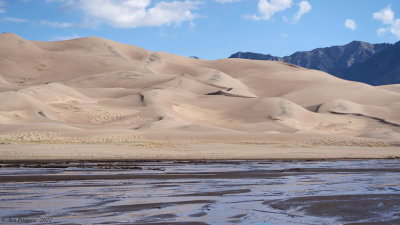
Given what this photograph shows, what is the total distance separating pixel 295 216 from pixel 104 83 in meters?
107

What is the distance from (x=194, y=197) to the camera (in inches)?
613

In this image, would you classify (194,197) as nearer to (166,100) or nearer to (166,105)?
(166,105)

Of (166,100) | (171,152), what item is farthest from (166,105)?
(171,152)

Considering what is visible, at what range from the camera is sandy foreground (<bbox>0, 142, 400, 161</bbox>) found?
31.8 meters

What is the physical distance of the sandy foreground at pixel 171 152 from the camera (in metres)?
31.8

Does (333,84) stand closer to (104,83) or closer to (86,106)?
(104,83)

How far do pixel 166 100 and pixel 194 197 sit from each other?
2916 inches

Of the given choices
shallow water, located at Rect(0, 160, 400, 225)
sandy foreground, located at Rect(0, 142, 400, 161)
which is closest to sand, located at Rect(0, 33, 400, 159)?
sandy foreground, located at Rect(0, 142, 400, 161)

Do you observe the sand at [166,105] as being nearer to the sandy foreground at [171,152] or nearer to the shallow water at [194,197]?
the sandy foreground at [171,152]

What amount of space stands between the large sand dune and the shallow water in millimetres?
24011

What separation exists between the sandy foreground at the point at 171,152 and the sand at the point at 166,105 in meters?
0.16

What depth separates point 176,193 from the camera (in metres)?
16.5

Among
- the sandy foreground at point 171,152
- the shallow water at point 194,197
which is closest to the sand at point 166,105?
the sandy foreground at point 171,152

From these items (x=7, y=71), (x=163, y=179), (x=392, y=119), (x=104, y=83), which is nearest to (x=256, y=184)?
(x=163, y=179)
